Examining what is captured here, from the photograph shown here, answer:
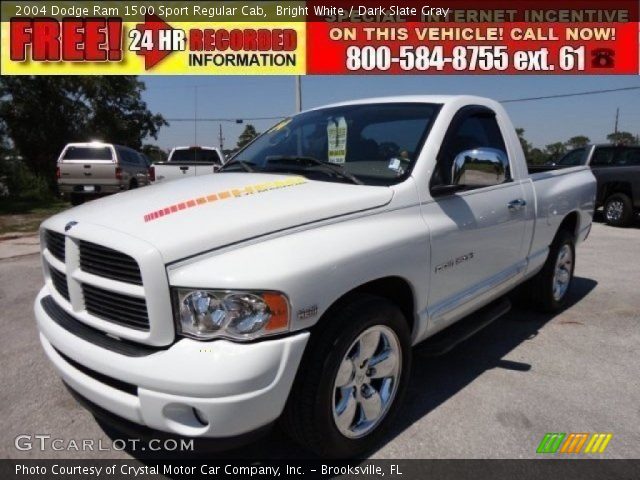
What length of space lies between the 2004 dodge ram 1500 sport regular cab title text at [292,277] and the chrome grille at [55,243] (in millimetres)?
18

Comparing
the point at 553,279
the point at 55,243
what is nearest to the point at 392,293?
the point at 55,243

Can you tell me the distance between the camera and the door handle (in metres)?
3.57

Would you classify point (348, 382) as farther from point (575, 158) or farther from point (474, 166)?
point (575, 158)

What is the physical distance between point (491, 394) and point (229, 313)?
196 centimetres

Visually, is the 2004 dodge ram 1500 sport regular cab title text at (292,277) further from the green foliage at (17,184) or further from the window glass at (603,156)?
the green foliage at (17,184)

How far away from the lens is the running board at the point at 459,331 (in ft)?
9.85

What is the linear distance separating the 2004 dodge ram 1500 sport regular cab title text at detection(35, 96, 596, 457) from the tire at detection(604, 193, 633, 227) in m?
9.03

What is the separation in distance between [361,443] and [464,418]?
2.36ft

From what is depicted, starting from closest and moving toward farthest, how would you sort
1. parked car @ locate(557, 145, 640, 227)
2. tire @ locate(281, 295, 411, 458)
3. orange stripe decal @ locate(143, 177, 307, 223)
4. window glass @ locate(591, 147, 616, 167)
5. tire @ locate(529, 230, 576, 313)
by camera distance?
tire @ locate(281, 295, 411, 458) < orange stripe decal @ locate(143, 177, 307, 223) < tire @ locate(529, 230, 576, 313) < parked car @ locate(557, 145, 640, 227) < window glass @ locate(591, 147, 616, 167)

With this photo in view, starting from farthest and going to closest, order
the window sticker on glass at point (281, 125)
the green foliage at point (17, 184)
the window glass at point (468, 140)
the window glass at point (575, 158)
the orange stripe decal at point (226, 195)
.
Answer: the green foliage at point (17, 184) < the window glass at point (575, 158) < the window sticker on glass at point (281, 125) < the window glass at point (468, 140) < the orange stripe decal at point (226, 195)

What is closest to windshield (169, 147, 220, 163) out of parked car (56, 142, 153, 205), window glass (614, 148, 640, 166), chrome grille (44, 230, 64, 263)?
parked car (56, 142, 153, 205)

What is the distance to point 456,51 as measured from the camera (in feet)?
44.9

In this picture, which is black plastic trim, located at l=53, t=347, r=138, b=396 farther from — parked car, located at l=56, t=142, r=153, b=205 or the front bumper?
parked car, located at l=56, t=142, r=153, b=205

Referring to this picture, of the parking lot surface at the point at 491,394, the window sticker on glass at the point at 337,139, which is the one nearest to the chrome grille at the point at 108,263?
the parking lot surface at the point at 491,394
